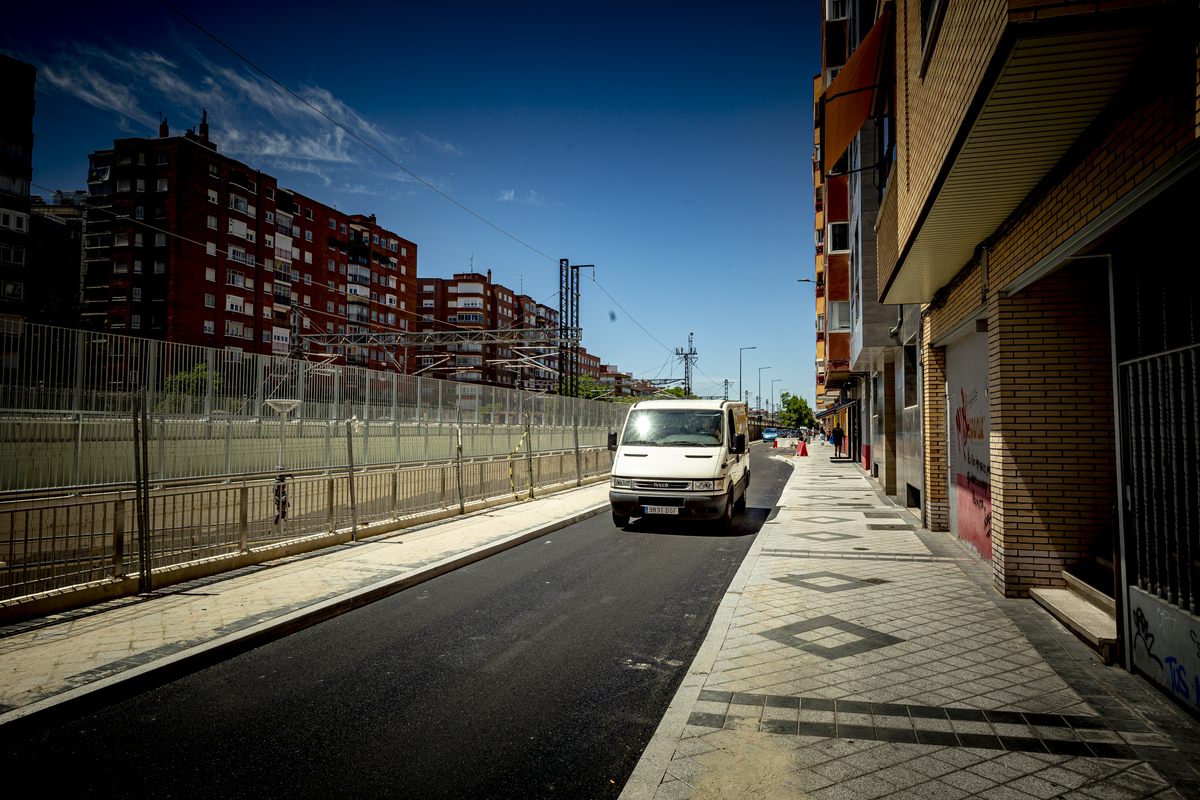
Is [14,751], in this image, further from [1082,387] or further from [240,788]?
[1082,387]

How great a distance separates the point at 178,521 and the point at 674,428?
7674mm

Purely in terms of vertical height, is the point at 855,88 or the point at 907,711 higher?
the point at 855,88

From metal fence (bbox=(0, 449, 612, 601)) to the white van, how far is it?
3688 mm

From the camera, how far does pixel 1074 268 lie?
6.17 meters

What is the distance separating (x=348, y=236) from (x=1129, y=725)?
7802cm

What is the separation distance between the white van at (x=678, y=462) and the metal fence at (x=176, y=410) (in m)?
5.52

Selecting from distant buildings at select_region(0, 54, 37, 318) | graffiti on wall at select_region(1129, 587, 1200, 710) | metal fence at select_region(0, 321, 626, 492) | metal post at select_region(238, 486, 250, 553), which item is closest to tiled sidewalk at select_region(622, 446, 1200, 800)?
graffiti on wall at select_region(1129, 587, 1200, 710)

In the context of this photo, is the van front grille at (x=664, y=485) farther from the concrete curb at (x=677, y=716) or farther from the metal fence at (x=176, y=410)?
the metal fence at (x=176, y=410)

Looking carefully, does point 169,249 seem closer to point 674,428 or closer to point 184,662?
point 674,428

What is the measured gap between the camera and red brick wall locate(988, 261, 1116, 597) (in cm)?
615

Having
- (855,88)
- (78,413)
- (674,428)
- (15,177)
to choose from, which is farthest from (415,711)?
(15,177)

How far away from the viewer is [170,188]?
50156 mm

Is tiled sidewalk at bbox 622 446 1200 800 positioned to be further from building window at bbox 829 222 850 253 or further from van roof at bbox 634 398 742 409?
building window at bbox 829 222 850 253

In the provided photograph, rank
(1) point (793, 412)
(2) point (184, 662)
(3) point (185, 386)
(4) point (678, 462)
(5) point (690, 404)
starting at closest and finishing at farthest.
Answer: (2) point (184, 662), (3) point (185, 386), (4) point (678, 462), (5) point (690, 404), (1) point (793, 412)
